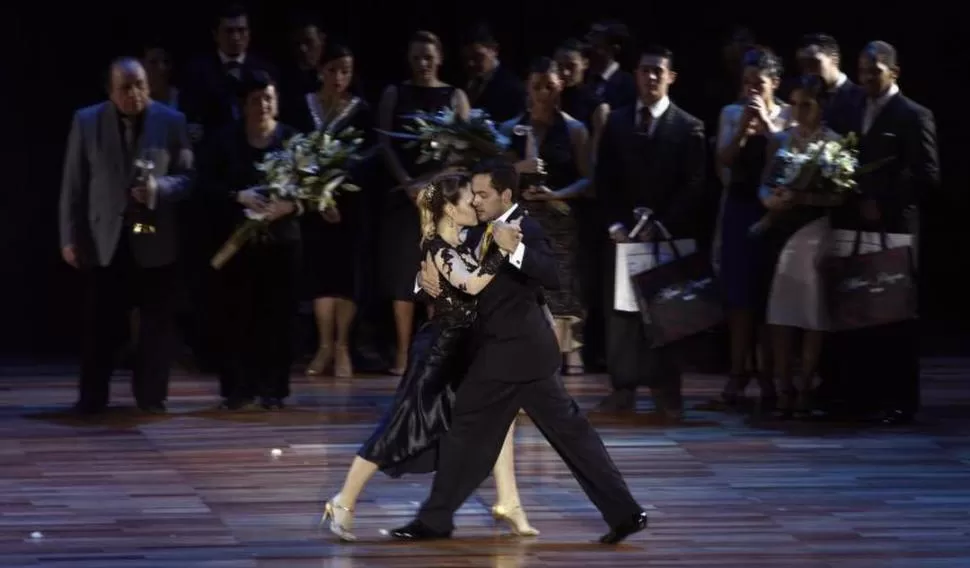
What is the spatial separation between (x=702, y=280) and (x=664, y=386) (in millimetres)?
513

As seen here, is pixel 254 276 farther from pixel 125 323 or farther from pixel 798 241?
pixel 798 241

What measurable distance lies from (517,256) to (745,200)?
10.7 feet

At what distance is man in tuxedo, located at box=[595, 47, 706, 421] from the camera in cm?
902

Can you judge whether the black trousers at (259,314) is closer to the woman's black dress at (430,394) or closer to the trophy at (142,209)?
the trophy at (142,209)

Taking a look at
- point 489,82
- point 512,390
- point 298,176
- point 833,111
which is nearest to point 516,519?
point 512,390

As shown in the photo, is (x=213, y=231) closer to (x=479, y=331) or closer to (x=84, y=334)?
(x=84, y=334)

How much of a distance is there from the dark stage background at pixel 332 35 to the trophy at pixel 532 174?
7.29 ft

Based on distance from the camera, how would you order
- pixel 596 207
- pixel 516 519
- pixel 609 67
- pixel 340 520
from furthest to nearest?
1. pixel 609 67
2. pixel 596 207
3. pixel 516 519
4. pixel 340 520

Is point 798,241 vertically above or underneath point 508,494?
above

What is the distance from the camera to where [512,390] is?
250 inches

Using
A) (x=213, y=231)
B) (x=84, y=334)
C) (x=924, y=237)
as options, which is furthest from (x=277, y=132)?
(x=924, y=237)

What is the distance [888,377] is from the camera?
898cm

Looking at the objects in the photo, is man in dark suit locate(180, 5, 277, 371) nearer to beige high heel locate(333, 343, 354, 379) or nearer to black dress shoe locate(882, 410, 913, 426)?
beige high heel locate(333, 343, 354, 379)

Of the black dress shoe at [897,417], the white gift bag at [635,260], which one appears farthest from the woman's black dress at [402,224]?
the black dress shoe at [897,417]
